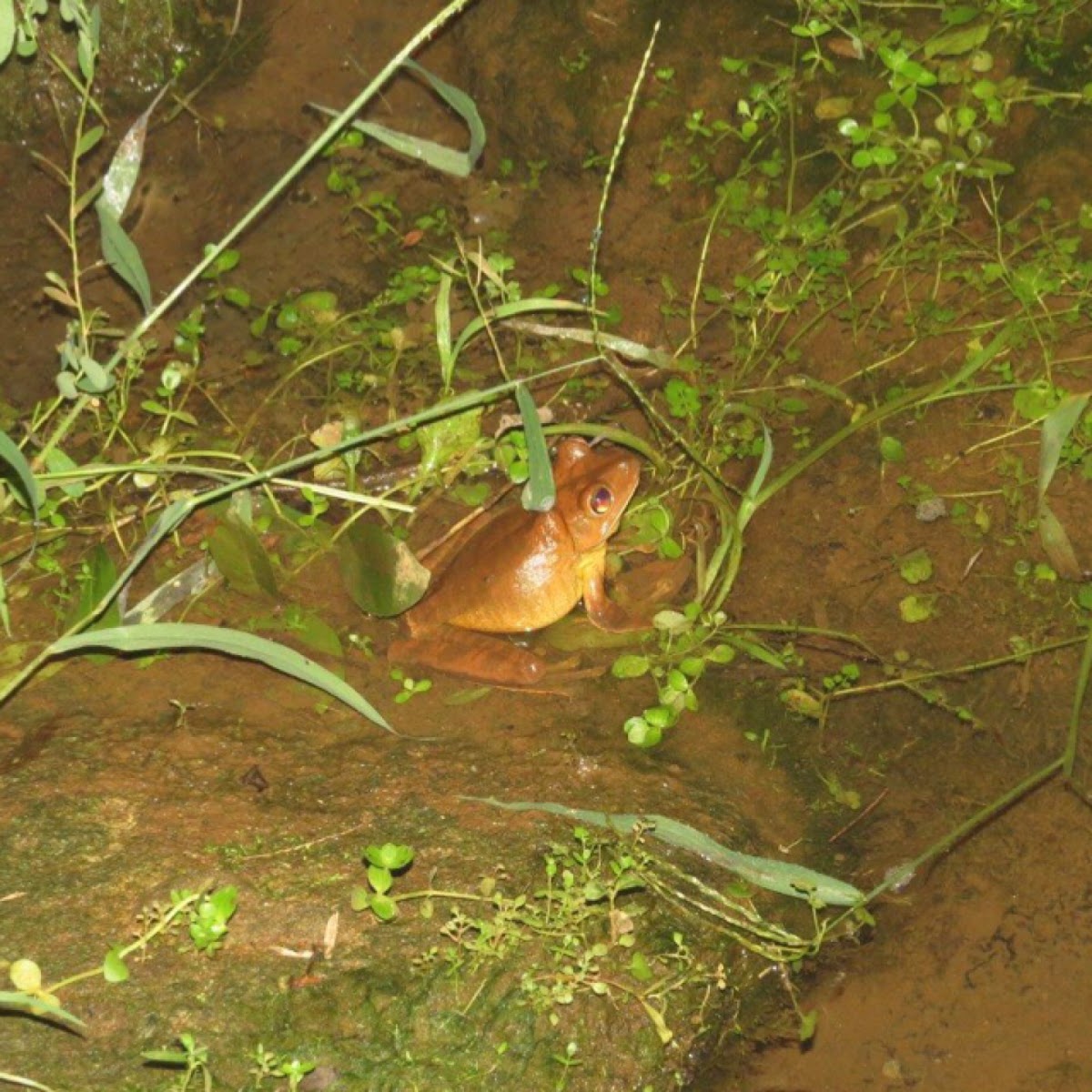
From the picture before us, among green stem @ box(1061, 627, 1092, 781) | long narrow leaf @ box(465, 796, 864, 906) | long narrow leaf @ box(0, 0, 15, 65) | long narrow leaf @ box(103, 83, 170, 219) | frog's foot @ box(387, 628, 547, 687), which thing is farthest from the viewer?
frog's foot @ box(387, 628, 547, 687)

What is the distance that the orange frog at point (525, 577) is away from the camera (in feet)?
11.8

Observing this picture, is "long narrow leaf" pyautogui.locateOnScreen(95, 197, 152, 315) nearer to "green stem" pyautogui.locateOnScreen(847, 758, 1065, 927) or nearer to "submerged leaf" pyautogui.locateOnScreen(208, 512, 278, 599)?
"submerged leaf" pyautogui.locateOnScreen(208, 512, 278, 599)

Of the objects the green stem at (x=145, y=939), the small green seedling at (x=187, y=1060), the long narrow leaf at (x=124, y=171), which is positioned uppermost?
the long narrow leaf at (x=124, y=171)

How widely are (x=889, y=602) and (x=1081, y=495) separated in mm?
661

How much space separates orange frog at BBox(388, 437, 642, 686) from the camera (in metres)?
3.59

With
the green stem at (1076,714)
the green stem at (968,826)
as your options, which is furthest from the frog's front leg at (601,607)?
the green stem at (1076,714)

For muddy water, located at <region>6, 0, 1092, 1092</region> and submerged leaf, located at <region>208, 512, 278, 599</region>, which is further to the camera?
submerged leaf, located at <region>208, 512, 278, 599</region>

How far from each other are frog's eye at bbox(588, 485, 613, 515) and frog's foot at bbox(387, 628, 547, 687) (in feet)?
1.68

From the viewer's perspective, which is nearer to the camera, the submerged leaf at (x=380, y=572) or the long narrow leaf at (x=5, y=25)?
the long narrow leaf at (x=5, y=25)

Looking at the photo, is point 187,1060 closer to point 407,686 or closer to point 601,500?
point 407,686

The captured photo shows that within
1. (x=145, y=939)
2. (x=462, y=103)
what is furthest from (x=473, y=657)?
(x=462, y=103)

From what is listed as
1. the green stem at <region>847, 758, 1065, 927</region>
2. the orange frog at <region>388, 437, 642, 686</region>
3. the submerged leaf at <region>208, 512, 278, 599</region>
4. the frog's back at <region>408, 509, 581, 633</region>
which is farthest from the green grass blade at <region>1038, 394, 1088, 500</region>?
the submerged leaf at <region>208, 512, 278, 599</region>

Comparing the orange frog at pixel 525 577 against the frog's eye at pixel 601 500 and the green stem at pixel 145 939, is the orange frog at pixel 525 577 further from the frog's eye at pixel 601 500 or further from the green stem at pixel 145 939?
the green stem at pixel 145 939

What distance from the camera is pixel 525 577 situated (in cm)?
363
